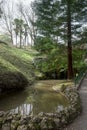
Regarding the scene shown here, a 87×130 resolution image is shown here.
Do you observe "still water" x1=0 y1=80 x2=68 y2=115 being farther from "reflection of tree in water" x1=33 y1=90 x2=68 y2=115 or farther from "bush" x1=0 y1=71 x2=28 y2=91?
"bush" x1=0 y1=71 x2=28 y2=91

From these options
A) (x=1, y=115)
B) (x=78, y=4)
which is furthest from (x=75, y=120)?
(x=78, y=4)

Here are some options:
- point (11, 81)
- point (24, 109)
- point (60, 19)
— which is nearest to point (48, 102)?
point (24, 109)

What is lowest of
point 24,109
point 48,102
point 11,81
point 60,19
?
point 11,81

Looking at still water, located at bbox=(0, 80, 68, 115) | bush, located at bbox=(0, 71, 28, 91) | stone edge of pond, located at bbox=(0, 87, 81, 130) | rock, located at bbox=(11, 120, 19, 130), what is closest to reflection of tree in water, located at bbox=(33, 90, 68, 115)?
still water, located at bbox=(0, 80, 68, 115)

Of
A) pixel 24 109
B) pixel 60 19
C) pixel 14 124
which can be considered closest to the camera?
pixel 14 124

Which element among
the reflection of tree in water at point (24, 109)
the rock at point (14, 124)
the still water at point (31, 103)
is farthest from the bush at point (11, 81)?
the rock at point (14, 124)

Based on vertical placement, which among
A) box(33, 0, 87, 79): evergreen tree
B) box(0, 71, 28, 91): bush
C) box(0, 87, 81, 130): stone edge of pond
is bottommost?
box(0, 71, 28, 91): bush

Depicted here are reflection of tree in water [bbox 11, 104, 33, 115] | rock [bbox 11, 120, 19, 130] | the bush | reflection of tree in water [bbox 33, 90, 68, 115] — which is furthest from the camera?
the bush

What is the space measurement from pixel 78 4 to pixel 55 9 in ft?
6.97

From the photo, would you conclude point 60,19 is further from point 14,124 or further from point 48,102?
point 14,124

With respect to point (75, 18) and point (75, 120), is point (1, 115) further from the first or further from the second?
point (75, 18)

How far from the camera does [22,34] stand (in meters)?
51.0

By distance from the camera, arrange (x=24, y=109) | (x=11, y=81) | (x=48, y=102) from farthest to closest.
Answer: (x=11, y=81) → (x=48, y=102) → (x=24, y=109)

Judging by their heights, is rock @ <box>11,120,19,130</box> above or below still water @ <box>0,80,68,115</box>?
above
